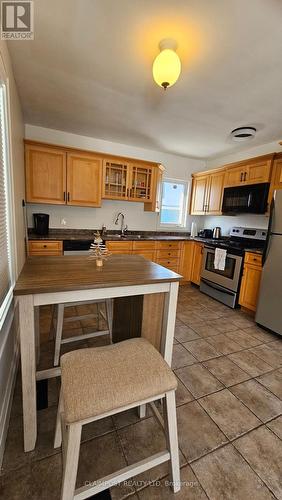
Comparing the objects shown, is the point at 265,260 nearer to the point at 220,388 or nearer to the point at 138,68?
the point at 220,388

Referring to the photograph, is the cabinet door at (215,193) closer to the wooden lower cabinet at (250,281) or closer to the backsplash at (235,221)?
the backsplash at (235,221)

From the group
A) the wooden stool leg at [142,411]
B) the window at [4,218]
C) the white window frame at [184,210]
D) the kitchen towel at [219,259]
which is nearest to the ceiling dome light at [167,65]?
the window at [4,218]

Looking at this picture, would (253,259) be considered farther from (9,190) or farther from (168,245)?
(9,190)

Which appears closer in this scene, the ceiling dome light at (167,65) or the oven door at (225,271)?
the ceiling dome light at (167,65)

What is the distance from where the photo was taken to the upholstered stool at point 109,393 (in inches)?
31.7

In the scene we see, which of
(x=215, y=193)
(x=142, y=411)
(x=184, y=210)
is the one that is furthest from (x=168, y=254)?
(x=142, y=411)

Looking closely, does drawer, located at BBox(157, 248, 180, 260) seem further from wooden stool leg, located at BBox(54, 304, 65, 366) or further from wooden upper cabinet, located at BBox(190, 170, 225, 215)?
wooden stool leg, located at BBox(54, 304, 65, 366)

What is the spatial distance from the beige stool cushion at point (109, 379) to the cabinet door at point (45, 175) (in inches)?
108

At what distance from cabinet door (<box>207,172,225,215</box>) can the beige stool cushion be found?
340cm

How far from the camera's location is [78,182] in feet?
11.1

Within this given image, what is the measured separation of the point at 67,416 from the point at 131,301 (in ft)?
2.68

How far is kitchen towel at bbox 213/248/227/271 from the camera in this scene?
11.0 ft

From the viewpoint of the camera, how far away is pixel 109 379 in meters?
0.90

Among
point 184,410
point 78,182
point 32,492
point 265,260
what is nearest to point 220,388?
point 184,410
